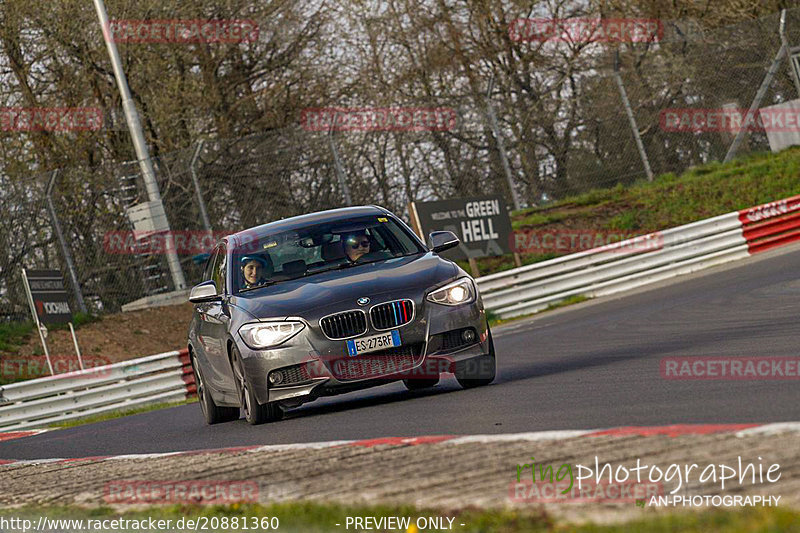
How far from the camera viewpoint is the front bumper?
903cm

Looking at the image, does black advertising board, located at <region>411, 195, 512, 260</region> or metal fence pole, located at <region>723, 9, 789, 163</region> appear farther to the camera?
metal fence pole, located at <region>723, 9, 789, 163</region>

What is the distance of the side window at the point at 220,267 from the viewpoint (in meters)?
10.6

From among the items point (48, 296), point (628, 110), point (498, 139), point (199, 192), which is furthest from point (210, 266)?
point (628, 110)

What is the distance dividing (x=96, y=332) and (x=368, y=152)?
643cm

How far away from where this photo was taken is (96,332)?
979 inches

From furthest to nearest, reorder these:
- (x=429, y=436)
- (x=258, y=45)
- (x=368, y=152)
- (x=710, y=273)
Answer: (x=258, y=45) < (x=368, y=152) < (x=710, y=273) < (x=429, y=436)

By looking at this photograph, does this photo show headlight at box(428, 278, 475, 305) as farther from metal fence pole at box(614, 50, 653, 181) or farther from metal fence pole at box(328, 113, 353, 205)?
metal fence pole at box(614, 50, 653, 181)

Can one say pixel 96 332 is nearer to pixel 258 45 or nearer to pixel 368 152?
pixel 368 152

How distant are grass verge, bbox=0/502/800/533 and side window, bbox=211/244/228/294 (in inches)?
177

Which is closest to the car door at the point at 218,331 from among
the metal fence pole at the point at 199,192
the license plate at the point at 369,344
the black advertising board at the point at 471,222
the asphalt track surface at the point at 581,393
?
A: the asphalt track surface at the point at 581,393

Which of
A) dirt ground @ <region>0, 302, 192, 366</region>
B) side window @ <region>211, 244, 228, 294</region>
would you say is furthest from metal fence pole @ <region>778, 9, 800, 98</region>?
side window @ <region>211, 244, 228, 294</region>

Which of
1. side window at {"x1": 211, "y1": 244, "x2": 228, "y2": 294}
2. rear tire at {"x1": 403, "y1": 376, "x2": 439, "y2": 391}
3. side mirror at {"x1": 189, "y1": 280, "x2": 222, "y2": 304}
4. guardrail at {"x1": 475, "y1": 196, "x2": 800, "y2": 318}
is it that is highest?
side window at {"x1": 211, "y1": 244, "x2": 228, "y2": 294}

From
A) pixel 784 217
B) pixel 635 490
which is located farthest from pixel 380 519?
pixel 784 217

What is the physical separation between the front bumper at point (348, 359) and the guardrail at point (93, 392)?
10404mm
